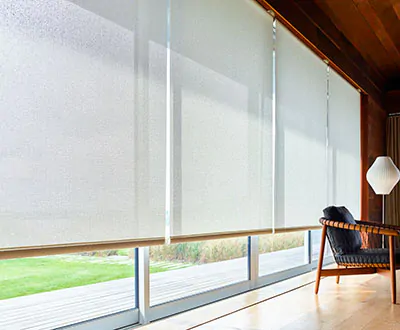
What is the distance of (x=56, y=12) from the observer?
2.03 metres

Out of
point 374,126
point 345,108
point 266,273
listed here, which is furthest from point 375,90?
point 266,273

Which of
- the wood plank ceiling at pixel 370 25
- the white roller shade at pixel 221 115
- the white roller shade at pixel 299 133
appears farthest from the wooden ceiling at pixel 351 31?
the white roller shade at pixel 221 115

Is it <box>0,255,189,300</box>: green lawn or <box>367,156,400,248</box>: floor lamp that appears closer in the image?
<box>0,255,189,300</box>: green lawn

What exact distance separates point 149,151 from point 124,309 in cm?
90

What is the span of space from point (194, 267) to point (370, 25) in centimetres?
370

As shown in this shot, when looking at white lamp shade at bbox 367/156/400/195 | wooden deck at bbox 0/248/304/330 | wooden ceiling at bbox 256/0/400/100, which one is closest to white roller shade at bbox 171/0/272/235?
wooden deck at bbox 0/248/304/330

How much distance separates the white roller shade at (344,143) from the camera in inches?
224

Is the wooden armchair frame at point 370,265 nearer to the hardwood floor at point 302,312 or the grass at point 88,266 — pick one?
the hardwood floor at point 302,312

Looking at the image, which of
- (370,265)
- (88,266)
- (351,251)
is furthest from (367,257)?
(88,266)

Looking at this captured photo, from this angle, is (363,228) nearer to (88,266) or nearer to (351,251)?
(351,251)

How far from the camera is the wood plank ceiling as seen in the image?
192 inches

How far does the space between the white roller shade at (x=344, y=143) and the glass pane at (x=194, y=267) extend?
2227mm

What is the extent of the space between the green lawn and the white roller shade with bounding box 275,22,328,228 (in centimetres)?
182

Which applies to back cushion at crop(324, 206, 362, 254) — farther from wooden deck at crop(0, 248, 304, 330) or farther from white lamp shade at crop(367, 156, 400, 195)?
white lamp shade at crop(367, 156, 400, 195)
